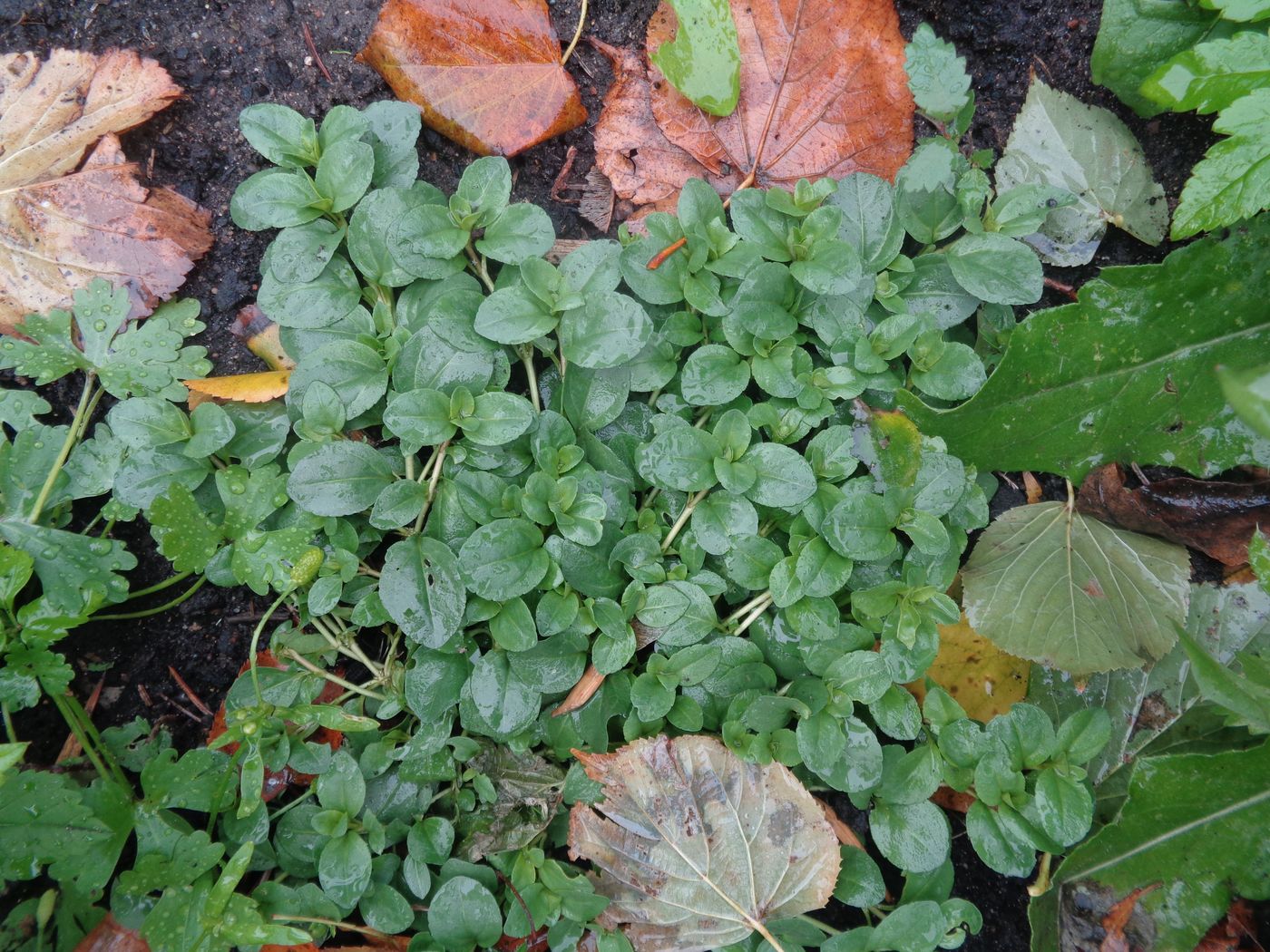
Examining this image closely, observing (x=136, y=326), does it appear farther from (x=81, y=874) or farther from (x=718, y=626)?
(x=718, y=626)

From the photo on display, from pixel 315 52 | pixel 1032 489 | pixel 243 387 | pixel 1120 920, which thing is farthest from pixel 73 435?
pixel 1120 920

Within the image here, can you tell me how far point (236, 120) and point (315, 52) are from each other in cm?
30

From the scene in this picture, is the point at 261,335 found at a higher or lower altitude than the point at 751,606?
higher

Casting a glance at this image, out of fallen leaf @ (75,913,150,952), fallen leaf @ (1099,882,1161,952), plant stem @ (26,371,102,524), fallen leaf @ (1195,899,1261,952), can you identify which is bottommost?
fallen leaf @ (75,913,150,952)

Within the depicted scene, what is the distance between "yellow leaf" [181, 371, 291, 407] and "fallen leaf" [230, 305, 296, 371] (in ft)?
0.22

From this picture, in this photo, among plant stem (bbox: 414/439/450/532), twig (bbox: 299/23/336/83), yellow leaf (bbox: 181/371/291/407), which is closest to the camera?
plant stem (bbox: 414/439/450/532)

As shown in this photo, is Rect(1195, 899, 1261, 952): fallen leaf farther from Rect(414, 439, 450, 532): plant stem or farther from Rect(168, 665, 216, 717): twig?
Rect(168, 665, 216, 717): twig

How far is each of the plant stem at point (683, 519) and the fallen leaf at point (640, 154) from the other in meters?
0.89

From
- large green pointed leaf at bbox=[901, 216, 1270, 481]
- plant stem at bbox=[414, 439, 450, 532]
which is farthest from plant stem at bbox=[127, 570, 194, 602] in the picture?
large green pointed leaf at bbox=[901, 216, 1270, 481]

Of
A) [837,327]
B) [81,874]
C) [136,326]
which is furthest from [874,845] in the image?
[136,326]

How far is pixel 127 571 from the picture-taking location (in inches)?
92.3

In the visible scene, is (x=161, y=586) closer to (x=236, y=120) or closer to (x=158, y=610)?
(x=158, y=610)

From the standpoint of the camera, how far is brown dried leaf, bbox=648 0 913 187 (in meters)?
2.41

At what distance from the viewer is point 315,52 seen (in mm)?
2439
